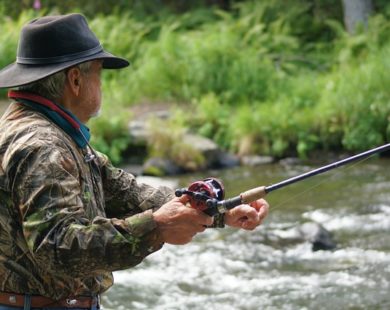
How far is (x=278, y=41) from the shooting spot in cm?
1795

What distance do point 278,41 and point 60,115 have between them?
49.9 feet

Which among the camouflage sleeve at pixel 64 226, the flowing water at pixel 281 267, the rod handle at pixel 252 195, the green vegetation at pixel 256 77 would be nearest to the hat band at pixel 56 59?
the camouflage sleeve at pixel 64 226

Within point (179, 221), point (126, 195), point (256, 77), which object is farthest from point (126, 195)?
point (256, 77)

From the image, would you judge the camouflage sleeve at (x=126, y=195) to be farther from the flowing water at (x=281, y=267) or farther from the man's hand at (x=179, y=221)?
the flowing water at (x=281, y=267)

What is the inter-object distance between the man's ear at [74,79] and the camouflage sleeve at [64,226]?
29cm

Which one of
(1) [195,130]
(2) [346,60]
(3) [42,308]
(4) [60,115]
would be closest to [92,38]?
(4) [60,115]

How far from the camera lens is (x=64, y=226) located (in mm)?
2691

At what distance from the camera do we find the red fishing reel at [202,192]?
110 inches

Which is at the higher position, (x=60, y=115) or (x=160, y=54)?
(x=60, y=115)

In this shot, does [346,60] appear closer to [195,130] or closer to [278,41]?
[278,41]

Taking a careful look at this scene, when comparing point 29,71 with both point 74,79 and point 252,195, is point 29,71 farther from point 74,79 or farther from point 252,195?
point 252,195

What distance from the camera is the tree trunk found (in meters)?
18.3

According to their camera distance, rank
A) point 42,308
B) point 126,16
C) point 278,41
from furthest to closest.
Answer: point 126,16 → point 278,41 → point 42,308

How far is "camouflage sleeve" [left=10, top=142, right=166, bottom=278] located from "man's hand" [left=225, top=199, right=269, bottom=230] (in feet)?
1.49
